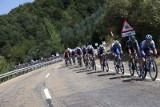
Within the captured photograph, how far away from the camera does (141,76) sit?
607 inches

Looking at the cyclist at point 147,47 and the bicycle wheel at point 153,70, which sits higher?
the cyclist at point 147,47

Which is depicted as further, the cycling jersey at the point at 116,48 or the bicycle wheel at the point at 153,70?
the cycling jersey at the point at 116,48

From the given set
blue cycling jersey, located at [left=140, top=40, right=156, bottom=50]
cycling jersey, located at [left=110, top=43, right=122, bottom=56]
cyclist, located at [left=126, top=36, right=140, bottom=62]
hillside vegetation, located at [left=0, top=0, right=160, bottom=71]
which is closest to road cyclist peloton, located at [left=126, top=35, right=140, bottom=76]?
cyclist, located at [left=126, top=36, right=140, bottom=62]

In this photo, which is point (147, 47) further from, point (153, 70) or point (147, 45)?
point (153, 70)

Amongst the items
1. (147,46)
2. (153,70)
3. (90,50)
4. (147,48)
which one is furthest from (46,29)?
(153,70)

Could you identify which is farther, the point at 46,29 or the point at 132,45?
the point at 46,29

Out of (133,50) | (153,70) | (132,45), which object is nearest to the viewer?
(153,70)

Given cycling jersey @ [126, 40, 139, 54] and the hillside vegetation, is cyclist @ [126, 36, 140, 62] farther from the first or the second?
the hillside vegetation

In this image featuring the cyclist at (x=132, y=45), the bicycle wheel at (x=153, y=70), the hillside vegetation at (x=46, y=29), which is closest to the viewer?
the bicycle wheel at (x=153, y=70)

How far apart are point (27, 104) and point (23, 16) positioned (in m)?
141

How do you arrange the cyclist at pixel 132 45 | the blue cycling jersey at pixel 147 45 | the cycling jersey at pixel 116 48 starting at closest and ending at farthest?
1. the blue cycling jersey at pixel 147 45
2. the cyclist at pixel 132 45
3. the cycling jersey at pixel 116 48

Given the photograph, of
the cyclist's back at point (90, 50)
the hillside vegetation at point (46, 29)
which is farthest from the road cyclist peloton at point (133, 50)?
the hillside vegetation at point (46, 29)

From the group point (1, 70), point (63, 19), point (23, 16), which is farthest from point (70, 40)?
point (1, 70)

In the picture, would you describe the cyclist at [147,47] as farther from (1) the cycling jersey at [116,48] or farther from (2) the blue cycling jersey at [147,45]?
(1) the cycling jersey at [116,48]
